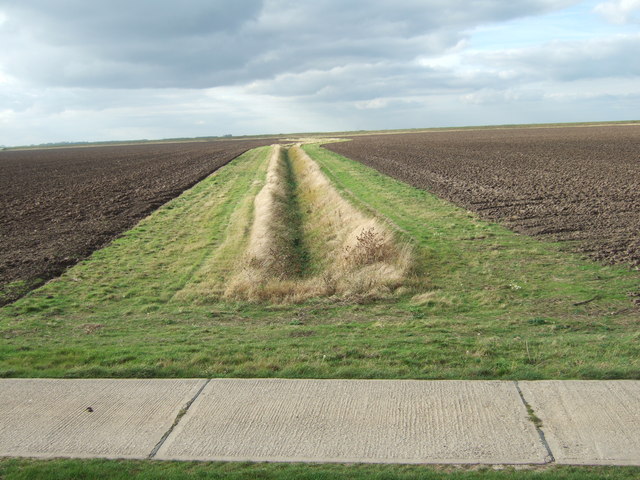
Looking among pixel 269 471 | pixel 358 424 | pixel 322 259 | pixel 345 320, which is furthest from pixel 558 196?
pixel 269 471

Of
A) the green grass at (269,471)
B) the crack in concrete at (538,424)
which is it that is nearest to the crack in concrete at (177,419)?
the green grass at (269,471)

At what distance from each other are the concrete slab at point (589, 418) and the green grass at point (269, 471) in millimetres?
202

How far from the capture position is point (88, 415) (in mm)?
5375

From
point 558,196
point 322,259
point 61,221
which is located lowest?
point 322,259

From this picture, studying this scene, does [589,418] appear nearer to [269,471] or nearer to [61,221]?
[269,471]

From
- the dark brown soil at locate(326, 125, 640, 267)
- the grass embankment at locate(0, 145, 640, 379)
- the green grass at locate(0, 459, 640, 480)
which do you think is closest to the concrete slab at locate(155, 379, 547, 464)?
the green grass at locate(0, 459, 640, 480)

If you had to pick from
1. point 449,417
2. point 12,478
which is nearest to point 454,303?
point 449,417

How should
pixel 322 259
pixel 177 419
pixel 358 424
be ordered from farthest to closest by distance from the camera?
pixel 322 259, pixel 177 419, pixel 358 424

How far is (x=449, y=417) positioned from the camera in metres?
5.09

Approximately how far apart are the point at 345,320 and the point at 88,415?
433 centimetres

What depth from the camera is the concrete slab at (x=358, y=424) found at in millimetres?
4555

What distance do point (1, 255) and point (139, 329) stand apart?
8.07 m

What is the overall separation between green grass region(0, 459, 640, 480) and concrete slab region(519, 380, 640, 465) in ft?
0.66

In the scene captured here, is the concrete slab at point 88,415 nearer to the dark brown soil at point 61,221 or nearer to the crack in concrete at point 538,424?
the crack in concrete at point 538,424
